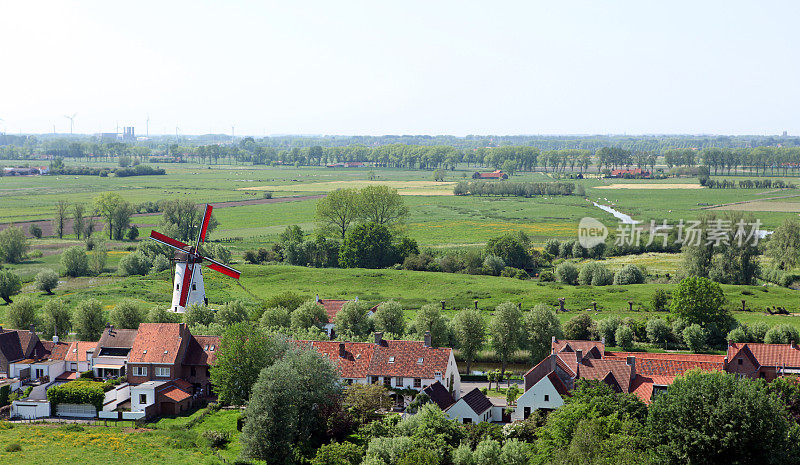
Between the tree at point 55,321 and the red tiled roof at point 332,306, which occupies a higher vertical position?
→ the red tiled roof at point 332,306

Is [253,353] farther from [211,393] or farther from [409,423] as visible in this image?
[409,423]

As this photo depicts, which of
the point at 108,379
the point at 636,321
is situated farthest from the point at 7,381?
the point at 636,321

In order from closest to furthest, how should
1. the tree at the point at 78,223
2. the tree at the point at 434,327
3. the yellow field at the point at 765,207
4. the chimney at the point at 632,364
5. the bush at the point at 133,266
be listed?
the chimney at the point at 632,364 < the tree at the point at 434,327 < the bush at the point at 133,266 < the tree at the point at 78,223 < the yellow field at the point at 765,207

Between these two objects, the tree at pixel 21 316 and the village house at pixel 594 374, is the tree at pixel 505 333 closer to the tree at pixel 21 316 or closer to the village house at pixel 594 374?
the village house at pixel 594 374

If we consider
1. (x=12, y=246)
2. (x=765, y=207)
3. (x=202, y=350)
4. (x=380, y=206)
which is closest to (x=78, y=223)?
(x=12, y=246)

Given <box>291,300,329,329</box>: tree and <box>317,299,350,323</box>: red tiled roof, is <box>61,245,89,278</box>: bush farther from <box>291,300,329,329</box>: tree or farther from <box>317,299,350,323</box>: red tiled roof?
<box>291,300,329,329</box>: tree

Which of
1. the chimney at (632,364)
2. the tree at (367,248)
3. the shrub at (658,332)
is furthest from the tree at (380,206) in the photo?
the chimney at (632,364)

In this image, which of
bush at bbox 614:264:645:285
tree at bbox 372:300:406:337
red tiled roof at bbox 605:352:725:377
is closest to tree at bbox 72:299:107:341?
tree at bbox 372:300:406:337

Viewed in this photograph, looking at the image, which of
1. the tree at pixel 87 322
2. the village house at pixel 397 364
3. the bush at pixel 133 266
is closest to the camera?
the village house at pixel 397 364
